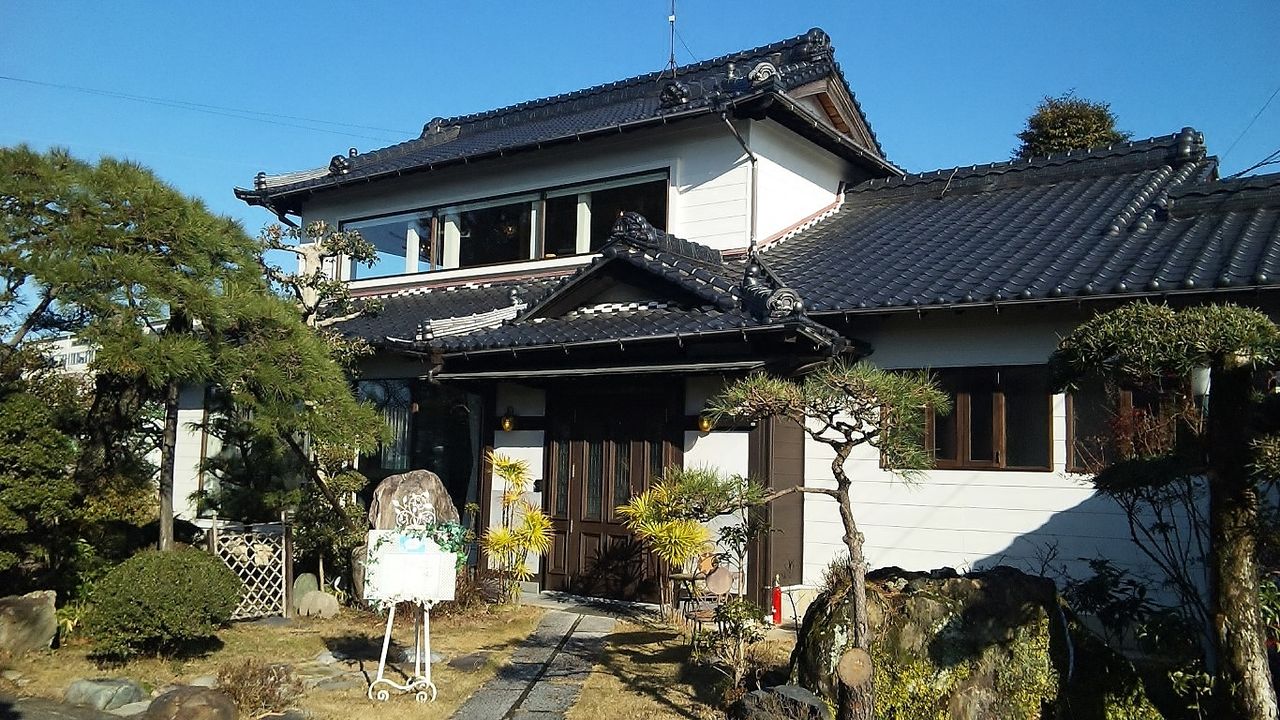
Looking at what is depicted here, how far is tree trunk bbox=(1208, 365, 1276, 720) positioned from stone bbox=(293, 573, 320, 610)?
8.61 meters

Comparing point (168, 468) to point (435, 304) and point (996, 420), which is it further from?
point (996, 420)

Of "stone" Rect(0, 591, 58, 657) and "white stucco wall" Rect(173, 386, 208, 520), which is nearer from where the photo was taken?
"stone" Rect(0, 591, 58, 657)

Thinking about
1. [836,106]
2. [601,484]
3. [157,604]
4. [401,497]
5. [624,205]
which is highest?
[836,106]

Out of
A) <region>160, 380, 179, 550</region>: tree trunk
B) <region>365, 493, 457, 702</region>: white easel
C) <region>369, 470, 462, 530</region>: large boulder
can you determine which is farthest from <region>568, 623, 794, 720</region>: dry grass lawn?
<region>160, 380, 179, 550</region>: tree trunk

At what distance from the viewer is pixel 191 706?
6180 millimetres

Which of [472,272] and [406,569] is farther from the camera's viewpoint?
[472,272]

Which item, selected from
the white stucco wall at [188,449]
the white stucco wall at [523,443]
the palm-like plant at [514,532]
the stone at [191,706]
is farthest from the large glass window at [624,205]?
the stone at [191,706]

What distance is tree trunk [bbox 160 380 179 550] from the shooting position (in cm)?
875

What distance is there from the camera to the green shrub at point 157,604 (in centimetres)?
764

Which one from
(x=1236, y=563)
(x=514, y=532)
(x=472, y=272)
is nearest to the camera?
(x=1236, y=563)

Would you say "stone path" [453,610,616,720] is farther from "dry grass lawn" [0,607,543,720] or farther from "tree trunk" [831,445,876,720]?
"tree trunk" [831,445,876,720]

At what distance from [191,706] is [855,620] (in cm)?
429

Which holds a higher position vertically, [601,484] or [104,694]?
[601,484]

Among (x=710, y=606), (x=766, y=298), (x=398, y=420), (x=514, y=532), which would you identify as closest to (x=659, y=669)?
(x=710, y=606)
